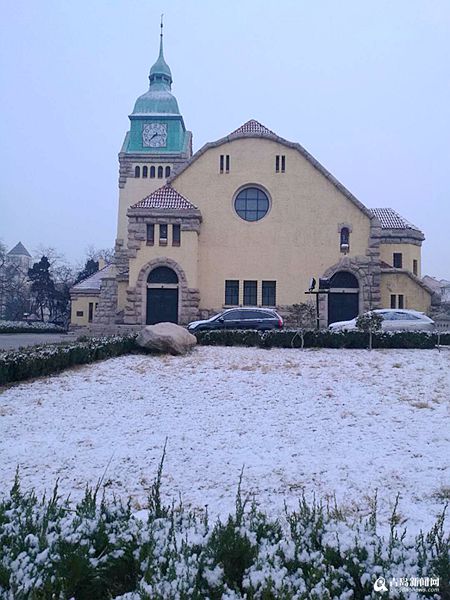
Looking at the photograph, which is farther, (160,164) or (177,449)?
(160,164)

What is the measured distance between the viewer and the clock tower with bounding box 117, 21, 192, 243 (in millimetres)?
46875

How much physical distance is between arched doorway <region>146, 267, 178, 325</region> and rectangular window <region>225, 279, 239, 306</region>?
9.65ft

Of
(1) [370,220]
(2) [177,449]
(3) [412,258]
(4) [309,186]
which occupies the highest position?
(4) [309,186]

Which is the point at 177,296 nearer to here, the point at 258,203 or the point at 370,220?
the point at 258,203

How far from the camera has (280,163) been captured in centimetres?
2891

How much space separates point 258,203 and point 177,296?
7262 mm

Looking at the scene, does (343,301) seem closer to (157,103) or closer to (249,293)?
(249,293)

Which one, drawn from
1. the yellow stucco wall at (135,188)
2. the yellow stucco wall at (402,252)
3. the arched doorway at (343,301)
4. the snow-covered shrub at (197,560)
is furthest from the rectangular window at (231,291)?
the snow-covered shrub at (197,560)

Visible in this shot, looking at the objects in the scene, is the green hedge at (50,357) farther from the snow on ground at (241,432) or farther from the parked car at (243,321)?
the parked car at (243,321)

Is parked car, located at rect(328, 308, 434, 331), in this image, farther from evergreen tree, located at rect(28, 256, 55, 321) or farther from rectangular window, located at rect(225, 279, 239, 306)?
evergreen tree, located at rect(28, 256, 55, 321)

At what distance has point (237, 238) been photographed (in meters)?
28.5

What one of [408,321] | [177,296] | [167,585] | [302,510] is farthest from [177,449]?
[177,296]

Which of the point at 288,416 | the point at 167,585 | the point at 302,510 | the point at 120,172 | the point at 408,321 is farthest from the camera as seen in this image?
the point at 120,172
